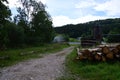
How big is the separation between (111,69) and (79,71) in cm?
151

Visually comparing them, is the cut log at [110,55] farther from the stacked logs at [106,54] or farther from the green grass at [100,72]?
the green grass at [100,72]

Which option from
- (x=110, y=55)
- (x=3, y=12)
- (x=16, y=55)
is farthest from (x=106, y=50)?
(x=3, y=12)

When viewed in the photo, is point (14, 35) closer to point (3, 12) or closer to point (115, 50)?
point (3, 12)

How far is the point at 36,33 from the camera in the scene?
172 ft

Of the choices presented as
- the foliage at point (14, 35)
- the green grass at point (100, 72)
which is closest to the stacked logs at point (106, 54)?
the green grass at point (100, 72)

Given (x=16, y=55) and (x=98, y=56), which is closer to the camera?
(x=98, y=56)

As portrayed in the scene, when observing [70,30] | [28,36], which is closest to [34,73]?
[28,36]

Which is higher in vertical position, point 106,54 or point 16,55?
point 106,54

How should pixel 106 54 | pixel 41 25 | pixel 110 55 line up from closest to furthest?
1. pixel 110 55
2. pixel 106 54
3. pixel 41 25

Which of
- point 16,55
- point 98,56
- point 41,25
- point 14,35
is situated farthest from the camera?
point 41,25

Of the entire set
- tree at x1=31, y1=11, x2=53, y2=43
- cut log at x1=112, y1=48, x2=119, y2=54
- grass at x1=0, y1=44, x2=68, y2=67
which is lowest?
grass at x1=0, y1=44, x2=68, y2=67

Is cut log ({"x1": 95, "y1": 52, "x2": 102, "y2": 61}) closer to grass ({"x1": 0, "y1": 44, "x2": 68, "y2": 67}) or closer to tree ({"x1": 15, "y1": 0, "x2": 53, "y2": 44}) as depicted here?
grass ({"x1": 0, "y1": 44, "x2": 68, "y2": 67})

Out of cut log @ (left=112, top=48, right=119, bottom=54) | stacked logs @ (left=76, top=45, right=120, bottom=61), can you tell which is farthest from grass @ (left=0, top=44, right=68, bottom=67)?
cut log @ (left=112, top=48, right=119, bottom=54)

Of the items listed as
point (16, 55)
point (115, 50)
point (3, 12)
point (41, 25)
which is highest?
point (3, 12)
